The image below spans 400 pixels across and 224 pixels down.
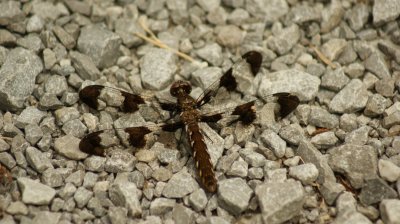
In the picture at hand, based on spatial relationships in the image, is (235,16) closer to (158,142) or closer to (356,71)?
(356,71)

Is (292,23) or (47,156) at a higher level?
(292,23)

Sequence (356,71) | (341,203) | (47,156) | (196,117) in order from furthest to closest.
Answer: (356,71)
(196,117)
(47,156)
(341,203)

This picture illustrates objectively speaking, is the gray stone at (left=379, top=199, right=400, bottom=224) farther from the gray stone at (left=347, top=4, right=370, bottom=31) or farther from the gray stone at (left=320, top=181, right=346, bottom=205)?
the gray stone at (left=347, top=4, right=370, bottom=31)

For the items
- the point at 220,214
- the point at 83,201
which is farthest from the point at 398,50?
the point at 83,201

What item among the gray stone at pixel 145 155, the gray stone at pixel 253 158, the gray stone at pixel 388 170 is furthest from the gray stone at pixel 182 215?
the gray stone at pixel 388 170

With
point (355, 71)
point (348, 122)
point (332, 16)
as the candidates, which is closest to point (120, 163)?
point (348, 122)

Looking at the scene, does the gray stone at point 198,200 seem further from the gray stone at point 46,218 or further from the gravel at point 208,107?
the gray stone at point 46,218
